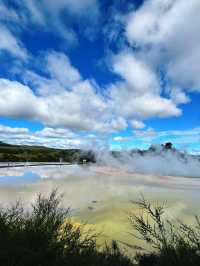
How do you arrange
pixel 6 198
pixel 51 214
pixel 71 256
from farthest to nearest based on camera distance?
pixel 6 198 < pixel 51 214 < pixel 71 256

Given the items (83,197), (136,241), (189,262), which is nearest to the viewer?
(189,262)

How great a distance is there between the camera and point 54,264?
12.4 feet

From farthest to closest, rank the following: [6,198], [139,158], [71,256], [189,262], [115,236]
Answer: [139,158]
[6,198]
[115,236]
[71,256]
[189,262]

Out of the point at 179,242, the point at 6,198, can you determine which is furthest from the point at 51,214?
the point at 6,198

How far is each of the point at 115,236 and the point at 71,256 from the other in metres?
3.73

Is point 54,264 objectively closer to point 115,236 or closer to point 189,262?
point 189,262

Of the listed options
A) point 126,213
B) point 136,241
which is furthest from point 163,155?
point 136,241

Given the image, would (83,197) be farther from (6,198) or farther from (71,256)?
(71,256)

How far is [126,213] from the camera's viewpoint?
9.70 metres

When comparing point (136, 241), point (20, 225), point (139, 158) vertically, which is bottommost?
point (136, 241)

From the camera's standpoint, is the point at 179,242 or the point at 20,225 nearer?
the point at 179,242

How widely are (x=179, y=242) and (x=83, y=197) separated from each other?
920 cm

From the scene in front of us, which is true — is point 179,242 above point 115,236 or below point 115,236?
above

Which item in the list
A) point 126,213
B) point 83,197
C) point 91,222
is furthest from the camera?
point 83,197
